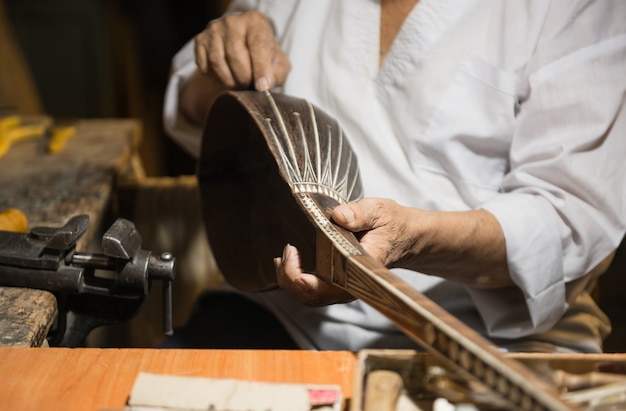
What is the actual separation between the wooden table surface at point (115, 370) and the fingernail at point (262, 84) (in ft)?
1.55

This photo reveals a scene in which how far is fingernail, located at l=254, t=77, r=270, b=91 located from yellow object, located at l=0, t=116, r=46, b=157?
2.84ft

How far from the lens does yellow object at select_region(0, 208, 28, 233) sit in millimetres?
1155

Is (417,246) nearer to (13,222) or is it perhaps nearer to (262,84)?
(262,84)

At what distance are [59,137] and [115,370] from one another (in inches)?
46.5

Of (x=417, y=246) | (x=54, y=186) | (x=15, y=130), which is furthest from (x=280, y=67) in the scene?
(x=15, y=130)

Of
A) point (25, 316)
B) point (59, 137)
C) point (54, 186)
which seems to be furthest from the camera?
point (59, 137)

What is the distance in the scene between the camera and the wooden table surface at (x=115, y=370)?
2.51ft

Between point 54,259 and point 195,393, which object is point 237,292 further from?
point 195,393

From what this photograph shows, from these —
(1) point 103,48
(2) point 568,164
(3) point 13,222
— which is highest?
(2) point 568,164

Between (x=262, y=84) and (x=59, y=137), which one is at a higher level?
(x=262, y=84)

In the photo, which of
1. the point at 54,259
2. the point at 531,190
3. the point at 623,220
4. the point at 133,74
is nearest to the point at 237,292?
the point at 54,259

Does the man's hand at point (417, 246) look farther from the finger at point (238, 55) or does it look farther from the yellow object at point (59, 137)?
the yellow object at point (59, 137)

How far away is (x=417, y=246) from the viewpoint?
97 centimetres

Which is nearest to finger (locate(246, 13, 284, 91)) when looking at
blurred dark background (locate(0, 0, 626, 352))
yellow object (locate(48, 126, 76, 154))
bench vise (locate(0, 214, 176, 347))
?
bench vise (locate(0, 214, 176, 347))
